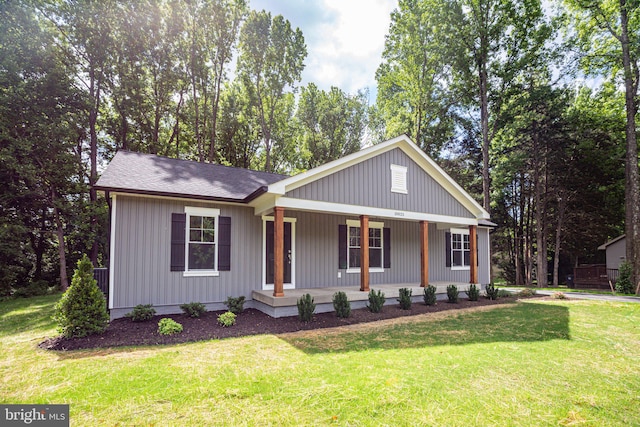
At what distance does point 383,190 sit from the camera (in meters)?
9.95

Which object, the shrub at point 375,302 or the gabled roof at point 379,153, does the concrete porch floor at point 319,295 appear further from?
the gabled roof at point 379,153

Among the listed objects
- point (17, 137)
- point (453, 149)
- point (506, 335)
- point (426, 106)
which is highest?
point (426, 106)

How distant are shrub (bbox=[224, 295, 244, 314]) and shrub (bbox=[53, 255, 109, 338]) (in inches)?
105

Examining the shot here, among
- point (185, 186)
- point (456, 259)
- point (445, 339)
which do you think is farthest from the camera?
point (456, 259)

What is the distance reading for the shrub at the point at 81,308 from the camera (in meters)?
5.93

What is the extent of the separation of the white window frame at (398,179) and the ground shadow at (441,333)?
13.2 ft

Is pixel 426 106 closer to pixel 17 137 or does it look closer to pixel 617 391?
pixel 617 391

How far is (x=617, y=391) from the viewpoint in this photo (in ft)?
12.0

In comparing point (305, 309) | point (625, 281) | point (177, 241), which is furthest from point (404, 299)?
point (625, 281)

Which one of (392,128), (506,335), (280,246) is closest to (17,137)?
(280,246)

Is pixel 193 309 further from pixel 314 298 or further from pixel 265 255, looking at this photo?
pixel 314 298

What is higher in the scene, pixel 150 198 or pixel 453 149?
pixel 453 149

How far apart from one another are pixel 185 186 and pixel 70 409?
5904 millimetres

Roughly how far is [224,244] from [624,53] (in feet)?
66.1
